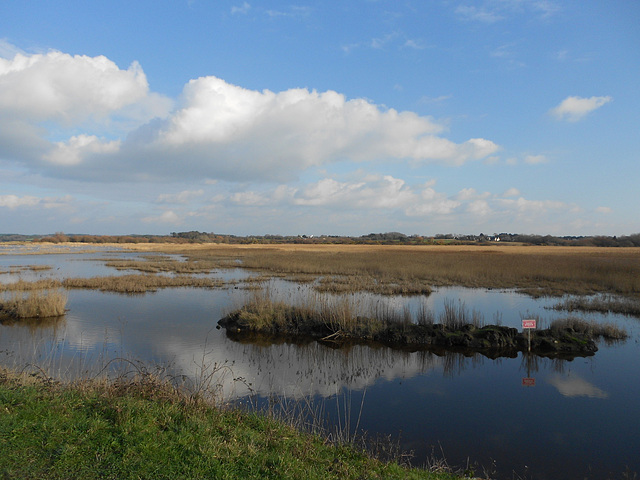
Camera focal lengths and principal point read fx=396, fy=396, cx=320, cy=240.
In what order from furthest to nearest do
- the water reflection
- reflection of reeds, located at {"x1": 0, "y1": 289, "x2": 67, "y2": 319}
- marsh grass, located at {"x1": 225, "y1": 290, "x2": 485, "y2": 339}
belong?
reflection of reeds, located at {"x1": 0, "y1": 289, "x2": 67, "y2": 319} < marsh grass, located at {"x1": 225, "y1": 290, "x2": 485, "y2": 339} < the water reflection

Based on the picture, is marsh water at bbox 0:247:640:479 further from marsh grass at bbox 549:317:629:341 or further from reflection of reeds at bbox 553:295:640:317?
reflection of reeds at bbox 553:295:640:317

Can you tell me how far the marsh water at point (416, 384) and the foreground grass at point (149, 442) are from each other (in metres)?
0.97

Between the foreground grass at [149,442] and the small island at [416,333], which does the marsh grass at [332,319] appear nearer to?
the small island at [416,333]

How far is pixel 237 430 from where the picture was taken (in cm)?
521

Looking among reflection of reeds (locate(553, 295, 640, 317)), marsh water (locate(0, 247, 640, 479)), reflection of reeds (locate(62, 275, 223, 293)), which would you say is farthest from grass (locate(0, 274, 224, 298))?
reflection of reeds (locate(553, 295, 640, 317))

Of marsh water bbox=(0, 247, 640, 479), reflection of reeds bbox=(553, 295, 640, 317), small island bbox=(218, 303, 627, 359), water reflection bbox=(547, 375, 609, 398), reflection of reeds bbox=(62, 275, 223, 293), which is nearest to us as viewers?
marsh water bbox=(0, 247, 640, 479)

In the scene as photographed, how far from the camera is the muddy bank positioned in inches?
492

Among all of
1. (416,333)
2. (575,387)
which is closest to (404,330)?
(416,333)

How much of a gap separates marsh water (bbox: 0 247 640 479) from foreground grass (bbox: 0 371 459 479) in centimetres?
97

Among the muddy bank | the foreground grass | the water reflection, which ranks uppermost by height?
the foreground grass

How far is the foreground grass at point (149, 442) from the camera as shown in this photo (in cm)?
404

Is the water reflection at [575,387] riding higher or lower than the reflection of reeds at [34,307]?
lower

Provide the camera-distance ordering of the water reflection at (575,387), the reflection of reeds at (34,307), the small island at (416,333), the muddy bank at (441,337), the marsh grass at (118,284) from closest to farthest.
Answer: the water reflection at (575,387) < the muddy bank at (441,337) < the small island at (416,333) < the reflection of reeds at (34,307) < the marsh grass at (118,284)

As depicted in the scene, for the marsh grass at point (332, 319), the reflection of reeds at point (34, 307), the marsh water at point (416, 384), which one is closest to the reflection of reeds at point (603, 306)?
the marsh water at point (416, 384)
